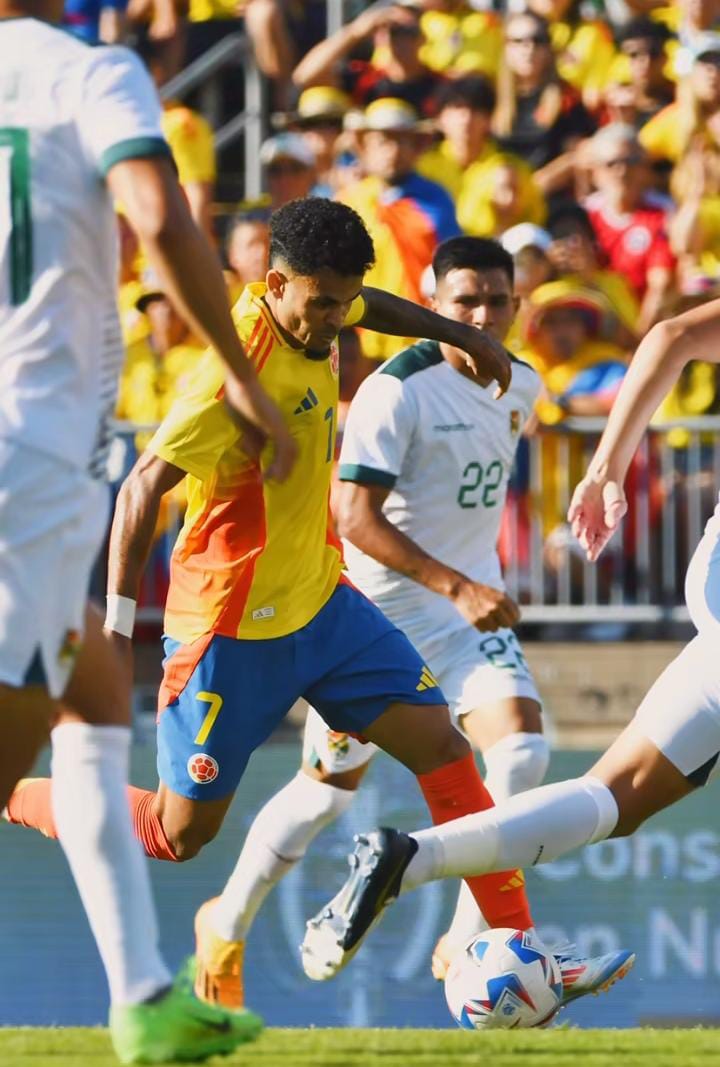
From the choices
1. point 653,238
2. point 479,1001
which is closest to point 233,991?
point 479,1001

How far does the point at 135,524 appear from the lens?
17.7ft

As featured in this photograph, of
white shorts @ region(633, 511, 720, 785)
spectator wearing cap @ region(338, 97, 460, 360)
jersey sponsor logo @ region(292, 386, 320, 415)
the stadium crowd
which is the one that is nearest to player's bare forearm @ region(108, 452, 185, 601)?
jersey sponsor logo @ region(292, 386, 320, 415)

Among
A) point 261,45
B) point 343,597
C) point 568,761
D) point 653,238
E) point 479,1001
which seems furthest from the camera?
point 261,45

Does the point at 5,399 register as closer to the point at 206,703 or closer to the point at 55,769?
the point at 55,769

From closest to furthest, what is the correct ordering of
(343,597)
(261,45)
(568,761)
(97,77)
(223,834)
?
(97,77)
(343,597)
(223,834)
(568,761)
(261,45)

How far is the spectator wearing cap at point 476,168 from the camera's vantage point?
41.3ft

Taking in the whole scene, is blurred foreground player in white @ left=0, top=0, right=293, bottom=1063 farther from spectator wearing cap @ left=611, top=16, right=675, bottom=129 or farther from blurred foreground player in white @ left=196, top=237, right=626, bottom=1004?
spectator wearing cap @ left=611, top=16, right=675, bottom=129

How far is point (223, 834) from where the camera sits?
9.11 m

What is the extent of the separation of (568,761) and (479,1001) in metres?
5.41

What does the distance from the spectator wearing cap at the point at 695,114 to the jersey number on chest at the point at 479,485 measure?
5.94 m

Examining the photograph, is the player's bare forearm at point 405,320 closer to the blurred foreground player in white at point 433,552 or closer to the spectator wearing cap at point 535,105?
the blurred foreground player in white at point 433,552

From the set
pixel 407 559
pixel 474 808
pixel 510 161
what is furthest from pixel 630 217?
pixel 474 808

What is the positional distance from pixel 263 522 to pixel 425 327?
79 cm

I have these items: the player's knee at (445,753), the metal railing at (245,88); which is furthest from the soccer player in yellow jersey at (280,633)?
the metal railing at (245,88)
